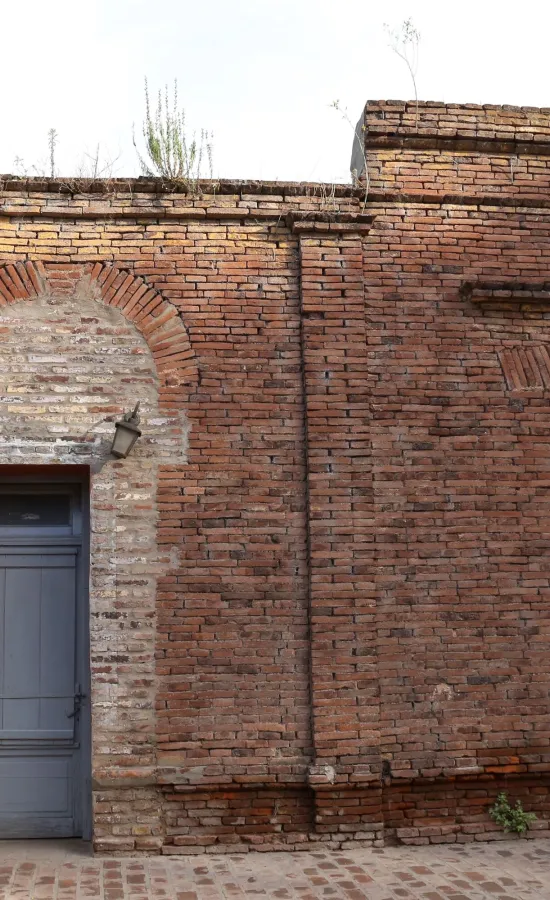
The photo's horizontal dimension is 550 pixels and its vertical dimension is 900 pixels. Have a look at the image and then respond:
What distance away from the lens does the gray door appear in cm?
594

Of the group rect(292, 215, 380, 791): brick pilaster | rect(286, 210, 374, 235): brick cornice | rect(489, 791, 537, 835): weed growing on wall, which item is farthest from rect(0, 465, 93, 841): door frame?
rect(489, 791, 537, 835): weed growing on wall

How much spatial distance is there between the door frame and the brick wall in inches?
11.7

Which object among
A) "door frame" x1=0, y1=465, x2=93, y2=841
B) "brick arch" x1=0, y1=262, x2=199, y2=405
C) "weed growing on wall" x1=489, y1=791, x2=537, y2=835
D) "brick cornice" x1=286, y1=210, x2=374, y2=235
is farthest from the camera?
"brick cornice" x1=286, y1=210, x2=374, y2=235

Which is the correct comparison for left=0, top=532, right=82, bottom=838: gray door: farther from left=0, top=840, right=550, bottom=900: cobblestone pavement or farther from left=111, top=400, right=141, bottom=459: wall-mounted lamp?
left=111, top=400, right=141, bottom=459: wall-mounted lamp

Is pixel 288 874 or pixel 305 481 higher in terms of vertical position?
pixel 305 481

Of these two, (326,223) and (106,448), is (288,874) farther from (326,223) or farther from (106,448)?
(326,223)

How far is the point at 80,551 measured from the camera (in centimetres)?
618

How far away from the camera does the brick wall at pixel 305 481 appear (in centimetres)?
573

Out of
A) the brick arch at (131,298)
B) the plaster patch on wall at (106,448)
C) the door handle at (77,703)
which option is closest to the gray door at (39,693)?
the door handle at (77,703)

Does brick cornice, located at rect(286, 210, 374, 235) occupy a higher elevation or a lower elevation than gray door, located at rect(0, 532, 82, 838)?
higher

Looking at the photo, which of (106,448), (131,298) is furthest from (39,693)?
(131,298)

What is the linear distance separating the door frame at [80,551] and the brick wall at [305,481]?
298 mm

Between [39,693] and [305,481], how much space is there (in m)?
2.38

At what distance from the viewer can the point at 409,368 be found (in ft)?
20.6
